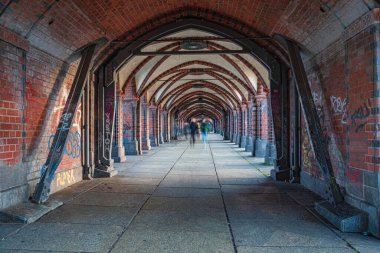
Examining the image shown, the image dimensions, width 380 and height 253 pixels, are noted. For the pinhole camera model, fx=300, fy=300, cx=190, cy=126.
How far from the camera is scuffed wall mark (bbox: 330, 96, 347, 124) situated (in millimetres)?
4734

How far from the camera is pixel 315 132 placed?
4984 mm

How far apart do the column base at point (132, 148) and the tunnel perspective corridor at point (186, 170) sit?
5695 mm

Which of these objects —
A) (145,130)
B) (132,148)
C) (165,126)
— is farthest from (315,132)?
(165,126)

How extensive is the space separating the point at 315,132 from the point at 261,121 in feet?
31.1

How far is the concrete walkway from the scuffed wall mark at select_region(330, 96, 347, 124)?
161cm

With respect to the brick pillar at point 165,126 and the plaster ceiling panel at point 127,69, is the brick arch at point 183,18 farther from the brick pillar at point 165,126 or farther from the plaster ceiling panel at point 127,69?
the brick pillar at point 165,126

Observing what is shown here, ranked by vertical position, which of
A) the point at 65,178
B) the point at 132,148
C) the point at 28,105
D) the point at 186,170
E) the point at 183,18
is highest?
the point at 183,18

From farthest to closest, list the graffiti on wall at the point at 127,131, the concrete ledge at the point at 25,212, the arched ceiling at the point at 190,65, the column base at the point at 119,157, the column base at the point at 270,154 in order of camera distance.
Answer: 1. the graffiti on wall at the point at 127,131
2. the column base at the point at 119,157
3. the column base at the point at 270,154
4. the arched ceiling at the point at 190,65
5. the concrete ledge at the point at 25,212

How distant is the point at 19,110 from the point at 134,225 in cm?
271

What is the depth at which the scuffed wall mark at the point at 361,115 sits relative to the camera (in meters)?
3.96

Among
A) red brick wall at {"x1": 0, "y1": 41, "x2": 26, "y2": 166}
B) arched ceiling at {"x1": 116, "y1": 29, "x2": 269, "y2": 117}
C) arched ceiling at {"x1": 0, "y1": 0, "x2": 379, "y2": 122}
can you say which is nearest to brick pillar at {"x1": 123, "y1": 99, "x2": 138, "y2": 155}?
arched ceiling at {"x1": 116, "y1": 29, "x2": 269, "y2": 117}

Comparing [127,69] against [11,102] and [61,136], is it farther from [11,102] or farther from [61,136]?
[11,102]

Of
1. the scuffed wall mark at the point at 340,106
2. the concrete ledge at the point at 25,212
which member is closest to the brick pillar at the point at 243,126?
the scuffed wall mark at the point at 340,106

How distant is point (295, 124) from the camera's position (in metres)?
7.31
